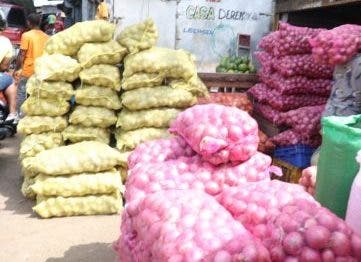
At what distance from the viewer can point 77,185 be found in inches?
173

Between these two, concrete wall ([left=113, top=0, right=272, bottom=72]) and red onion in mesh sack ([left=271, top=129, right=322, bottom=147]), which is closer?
→ red onion in mesh sack ([left=271, top=129, right=322, bottom=147])

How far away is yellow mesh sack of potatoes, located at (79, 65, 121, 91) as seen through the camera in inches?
188

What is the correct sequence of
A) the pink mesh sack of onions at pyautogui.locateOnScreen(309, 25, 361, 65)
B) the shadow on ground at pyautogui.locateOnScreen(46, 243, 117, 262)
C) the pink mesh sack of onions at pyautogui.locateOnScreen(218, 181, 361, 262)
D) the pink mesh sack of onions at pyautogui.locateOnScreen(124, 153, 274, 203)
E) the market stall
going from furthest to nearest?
the pink mesh sack of onions at pyautogui.locateOnScreen(309, 25, 361, 65)
the shadow on ground at pyautogui.locateOnScreen(46, 243, 117, 262)
the pink mesh sack of onions at pyautogui.locateOnScreen(124, 153, 274, 203)
the market stall
the pink mesh sack of onions at pyautogui.locateOnScreen(218, 181, 361, 262)

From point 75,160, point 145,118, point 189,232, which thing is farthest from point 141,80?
point 189,232

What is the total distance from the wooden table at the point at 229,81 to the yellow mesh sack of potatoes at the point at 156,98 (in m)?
0.97

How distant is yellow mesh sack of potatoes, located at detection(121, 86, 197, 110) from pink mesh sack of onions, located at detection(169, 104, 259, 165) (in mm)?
2470

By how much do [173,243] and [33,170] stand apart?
131 inches

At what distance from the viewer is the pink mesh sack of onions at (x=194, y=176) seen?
7.21 ft

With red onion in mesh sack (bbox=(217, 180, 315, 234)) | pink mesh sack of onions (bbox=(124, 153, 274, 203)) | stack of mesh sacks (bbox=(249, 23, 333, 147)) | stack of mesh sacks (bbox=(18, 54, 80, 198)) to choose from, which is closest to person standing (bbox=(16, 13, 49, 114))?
stack of mesh sacks (bbox=(18, 54, 80, 198))

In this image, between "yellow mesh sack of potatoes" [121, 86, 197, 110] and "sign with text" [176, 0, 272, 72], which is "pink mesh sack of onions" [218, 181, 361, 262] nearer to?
"yellow mesh sack of potatoes" [121, 86, 197, 110]

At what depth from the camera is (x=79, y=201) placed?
4.45 m

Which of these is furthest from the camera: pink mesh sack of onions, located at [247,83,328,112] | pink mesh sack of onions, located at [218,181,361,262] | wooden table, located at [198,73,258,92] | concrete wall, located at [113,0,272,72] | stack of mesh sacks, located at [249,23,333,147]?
concrete wall, located at [113,0,272,72]

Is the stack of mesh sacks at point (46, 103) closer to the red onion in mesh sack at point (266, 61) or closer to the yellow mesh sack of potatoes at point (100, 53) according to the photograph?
the yellow mesh sack of potatoes at point (100, 53)

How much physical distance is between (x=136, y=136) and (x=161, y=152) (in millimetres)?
2329
